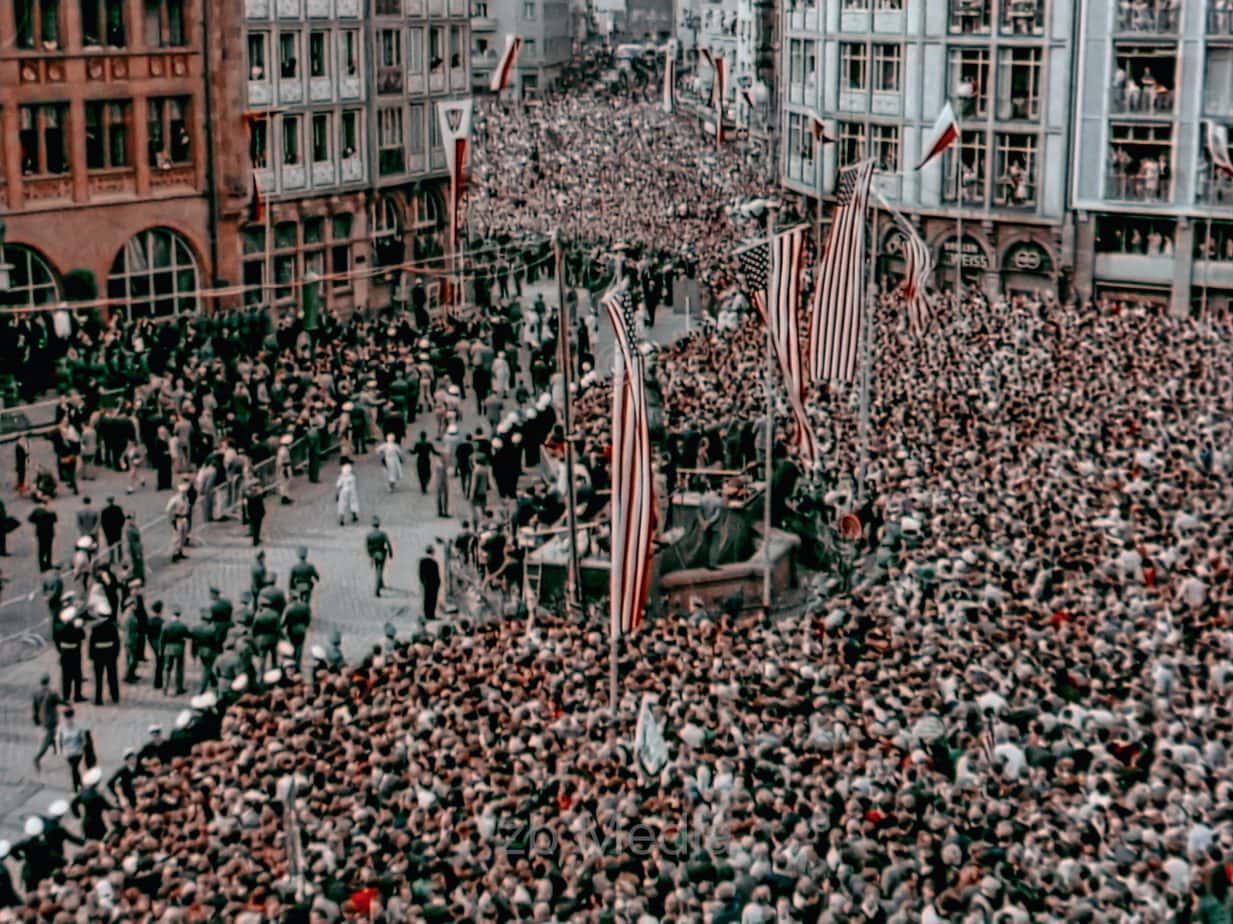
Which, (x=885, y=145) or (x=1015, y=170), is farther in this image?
(x=885, y=145)

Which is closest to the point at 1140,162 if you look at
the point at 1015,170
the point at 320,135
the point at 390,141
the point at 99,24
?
the point at 1015,170

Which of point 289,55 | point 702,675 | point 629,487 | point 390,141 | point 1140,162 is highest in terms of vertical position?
point 289,55

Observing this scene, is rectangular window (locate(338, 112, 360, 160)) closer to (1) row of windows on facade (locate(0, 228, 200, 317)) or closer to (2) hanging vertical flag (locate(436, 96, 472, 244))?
(1) row of windows on facade (locate(0, 228, 200, 317))

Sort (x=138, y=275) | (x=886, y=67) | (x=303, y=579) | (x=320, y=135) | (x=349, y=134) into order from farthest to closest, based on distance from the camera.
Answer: (x=886, y=67) < (x=349, y=134) < (x=320, y=135) < (x=138, y=275) < (x=303, y=579)

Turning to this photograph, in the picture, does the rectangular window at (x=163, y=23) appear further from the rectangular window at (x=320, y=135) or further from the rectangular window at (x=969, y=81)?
the rectangular window at (x=969, y=81)

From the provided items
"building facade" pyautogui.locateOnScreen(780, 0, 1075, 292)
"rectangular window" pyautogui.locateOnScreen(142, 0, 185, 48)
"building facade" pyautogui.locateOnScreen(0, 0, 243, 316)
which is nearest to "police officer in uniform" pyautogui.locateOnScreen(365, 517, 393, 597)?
"building facade" pyautogui.locateOnScreen(0, 0, 243, 316)

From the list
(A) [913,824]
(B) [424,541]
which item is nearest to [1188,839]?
(A) [913,824]

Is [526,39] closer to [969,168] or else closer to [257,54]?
[969,168]
